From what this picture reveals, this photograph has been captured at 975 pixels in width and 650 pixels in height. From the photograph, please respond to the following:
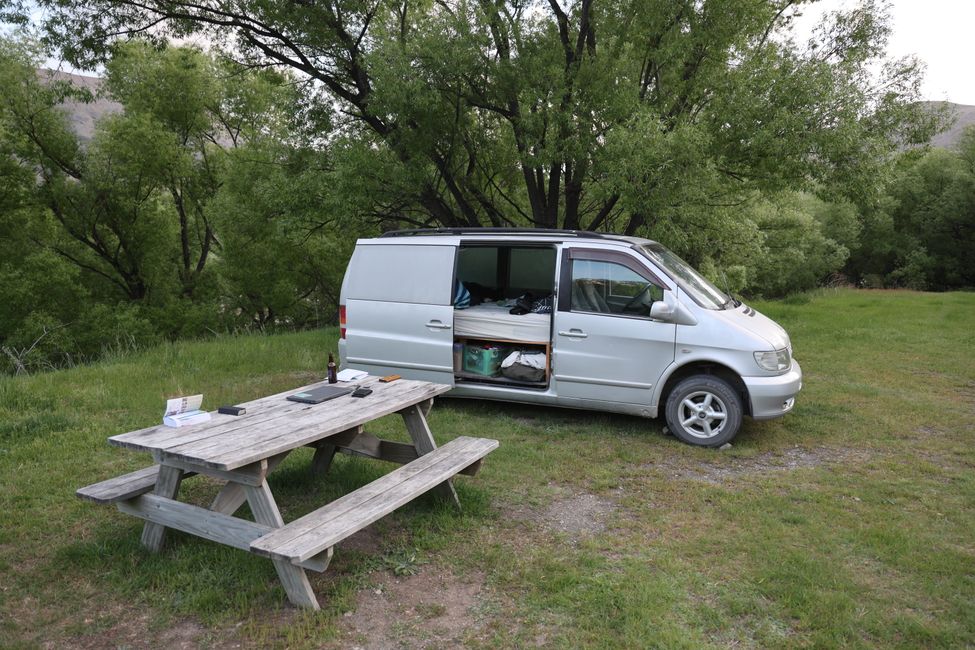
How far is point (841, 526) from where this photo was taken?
4.27 meters

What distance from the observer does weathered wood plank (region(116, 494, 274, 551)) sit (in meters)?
3.31

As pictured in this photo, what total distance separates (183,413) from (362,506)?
4.31 feet

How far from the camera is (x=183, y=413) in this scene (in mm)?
3830

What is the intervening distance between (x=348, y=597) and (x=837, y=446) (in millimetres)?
4870

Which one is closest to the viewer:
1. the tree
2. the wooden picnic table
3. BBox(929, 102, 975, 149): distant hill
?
the wooden picnic table

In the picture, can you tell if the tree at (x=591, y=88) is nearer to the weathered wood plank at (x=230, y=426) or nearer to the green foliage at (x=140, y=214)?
the green foliage at (x=140, y=214)

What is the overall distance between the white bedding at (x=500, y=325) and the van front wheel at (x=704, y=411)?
1.47 meters

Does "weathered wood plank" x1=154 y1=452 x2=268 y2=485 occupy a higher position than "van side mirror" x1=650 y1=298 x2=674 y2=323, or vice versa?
"van side mirror" x1=650 y1=298 x2=674 y2=323

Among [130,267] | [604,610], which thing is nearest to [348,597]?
[604,610]

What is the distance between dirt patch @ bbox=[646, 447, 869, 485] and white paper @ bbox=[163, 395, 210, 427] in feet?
11.8

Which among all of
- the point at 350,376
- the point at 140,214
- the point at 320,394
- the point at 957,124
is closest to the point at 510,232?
the point at 350,376

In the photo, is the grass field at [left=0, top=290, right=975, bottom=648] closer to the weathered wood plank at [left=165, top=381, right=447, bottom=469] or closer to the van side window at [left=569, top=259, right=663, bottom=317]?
the weathered wood plank at [left=165, top=381, right=447, bottom=469]

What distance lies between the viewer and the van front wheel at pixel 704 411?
5824 millimetres

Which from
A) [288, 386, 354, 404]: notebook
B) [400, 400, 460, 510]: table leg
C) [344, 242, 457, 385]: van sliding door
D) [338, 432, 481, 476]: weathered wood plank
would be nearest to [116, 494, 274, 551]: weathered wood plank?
[288, 386, 354, 404]: notebook
